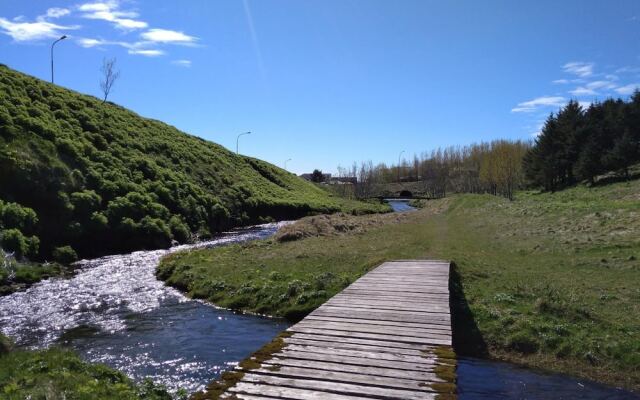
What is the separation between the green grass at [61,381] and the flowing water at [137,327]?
1.26 m

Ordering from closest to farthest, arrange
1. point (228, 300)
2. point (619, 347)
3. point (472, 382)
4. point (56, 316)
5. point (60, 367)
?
point (60, 367) → point (472, 382) → point (619, 347) → point (56, 316) → point (228, 300)

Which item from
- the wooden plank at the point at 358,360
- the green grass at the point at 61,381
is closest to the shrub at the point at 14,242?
the green grass at the point at 61,381

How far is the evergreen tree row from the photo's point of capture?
5585 centimetres

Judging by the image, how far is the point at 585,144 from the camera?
6103 cm

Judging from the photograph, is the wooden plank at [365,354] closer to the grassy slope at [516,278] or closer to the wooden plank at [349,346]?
the wooden plank at [349,346]

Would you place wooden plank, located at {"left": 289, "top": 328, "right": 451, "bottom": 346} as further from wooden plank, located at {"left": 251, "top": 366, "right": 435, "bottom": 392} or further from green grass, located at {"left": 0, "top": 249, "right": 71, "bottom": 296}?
green grass, located at {"left": 0, "top": 249, "right": 71, "bottom": 296}

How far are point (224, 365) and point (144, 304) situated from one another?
706cm

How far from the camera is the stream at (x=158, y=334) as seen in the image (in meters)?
9.72

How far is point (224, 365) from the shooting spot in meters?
10.8

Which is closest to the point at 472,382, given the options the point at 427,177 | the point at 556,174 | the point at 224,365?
the point at 224,365

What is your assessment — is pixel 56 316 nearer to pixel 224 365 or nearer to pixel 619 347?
pixel 224 365

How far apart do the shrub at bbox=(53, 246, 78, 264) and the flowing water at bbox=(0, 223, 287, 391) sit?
381cm

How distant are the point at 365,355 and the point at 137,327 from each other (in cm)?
889

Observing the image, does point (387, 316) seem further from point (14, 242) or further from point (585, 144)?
point (585, 144)
